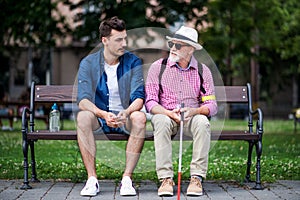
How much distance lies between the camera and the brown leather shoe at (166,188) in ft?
21.1

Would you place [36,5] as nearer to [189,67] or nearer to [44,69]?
[189,67]

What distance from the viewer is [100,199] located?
6309 mm

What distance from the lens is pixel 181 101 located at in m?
6.99

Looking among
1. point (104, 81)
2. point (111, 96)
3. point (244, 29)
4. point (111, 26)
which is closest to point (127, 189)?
point (111, 96)

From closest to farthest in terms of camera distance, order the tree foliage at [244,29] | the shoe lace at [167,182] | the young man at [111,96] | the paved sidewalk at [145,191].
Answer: the paved sidewalk at [145,191]
the shoe lace at [167,182]
the young man at [111,96]
the tree foliage at [244,29]

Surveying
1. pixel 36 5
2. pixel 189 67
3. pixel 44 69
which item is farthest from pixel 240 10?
pixel 44 69

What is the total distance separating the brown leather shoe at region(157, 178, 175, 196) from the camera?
6.45 metres

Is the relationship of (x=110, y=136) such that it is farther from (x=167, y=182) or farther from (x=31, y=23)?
(x=31, y=23)

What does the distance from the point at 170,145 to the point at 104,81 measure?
942 millimetres

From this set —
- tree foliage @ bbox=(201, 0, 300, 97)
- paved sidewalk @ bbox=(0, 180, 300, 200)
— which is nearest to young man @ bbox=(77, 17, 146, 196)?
paved sidewalk @ bbox=(0, 180, 300, 200)

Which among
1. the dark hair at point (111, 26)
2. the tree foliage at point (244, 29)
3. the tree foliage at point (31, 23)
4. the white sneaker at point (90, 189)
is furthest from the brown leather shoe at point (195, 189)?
the tree foliage at point (244, 29)

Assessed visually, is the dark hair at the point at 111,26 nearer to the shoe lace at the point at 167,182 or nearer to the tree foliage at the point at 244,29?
the shoe lace at the point at 167,182

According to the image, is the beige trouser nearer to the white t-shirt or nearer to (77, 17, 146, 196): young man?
(77, 17, 146, 196): young man

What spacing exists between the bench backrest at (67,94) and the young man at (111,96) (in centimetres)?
69
